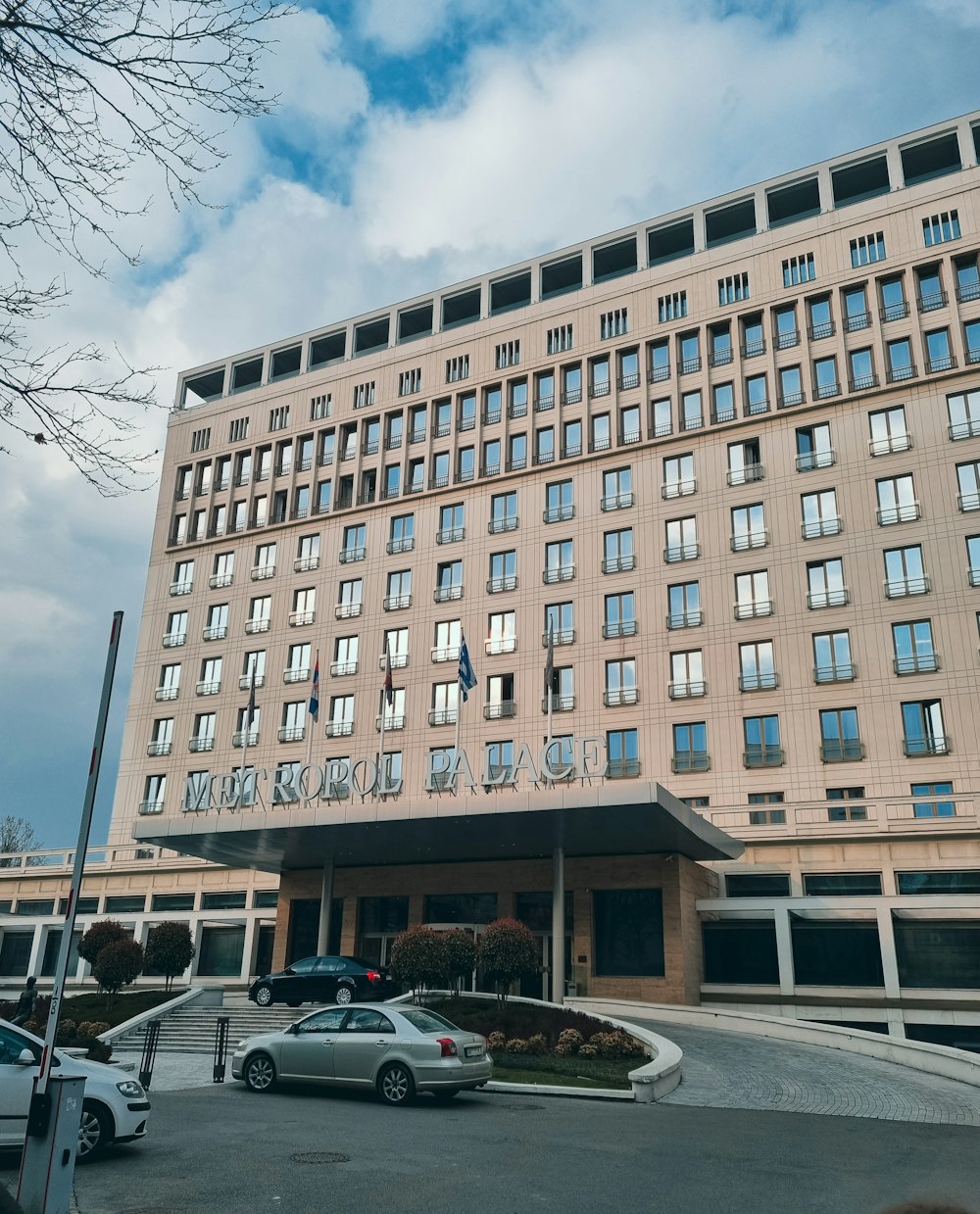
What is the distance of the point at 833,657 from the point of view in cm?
3862

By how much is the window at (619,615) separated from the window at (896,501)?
34.3 ft

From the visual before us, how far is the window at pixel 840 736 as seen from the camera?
3725 cm

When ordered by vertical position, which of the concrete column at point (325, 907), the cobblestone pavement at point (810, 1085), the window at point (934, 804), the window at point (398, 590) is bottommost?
the cobblestone pavement at point (810, 1085)

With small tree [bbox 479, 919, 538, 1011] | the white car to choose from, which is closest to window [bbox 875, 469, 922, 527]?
small tree [bbox 479, 919, 538, 1011]

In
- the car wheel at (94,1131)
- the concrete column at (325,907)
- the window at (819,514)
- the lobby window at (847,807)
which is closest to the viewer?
the car wheel at (94,1131)

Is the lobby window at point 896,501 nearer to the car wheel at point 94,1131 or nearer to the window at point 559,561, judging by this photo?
the window at point 559,561

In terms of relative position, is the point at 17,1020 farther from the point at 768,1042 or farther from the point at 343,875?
the point at 768,1042

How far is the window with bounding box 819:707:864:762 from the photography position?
3725 centimetres

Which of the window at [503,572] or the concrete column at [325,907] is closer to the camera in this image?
the concrete column at [325,907]

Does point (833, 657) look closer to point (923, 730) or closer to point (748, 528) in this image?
point (923, 730)

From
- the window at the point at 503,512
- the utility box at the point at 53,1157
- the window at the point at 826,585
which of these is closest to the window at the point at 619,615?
the window at the point at 503,512

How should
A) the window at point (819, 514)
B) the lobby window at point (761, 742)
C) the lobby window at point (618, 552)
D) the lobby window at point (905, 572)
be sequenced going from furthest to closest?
the lobby window at point (618, 552), the window at point (819, 514), the lobby window at point (761, 742), the lobby window at point (905, 572)

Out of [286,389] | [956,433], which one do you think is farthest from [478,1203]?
[286,389]

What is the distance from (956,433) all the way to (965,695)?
10672 mm
